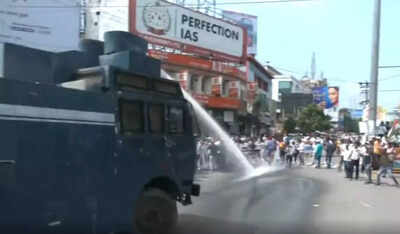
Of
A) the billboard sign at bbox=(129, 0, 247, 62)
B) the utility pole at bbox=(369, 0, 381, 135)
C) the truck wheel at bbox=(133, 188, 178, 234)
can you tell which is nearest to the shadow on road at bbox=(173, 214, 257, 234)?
the truck wheel at bbox=(133, 188, 178, 234)

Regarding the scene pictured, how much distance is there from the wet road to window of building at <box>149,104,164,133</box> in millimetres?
1948

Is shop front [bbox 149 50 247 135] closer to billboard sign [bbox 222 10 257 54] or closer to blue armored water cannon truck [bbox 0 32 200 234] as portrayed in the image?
billboard sign [bbox 222 10 257 54]

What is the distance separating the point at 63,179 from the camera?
591 centimetres

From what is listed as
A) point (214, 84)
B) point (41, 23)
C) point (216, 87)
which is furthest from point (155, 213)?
point (214, 84)

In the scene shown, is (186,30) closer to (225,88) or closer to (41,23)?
(225,88)

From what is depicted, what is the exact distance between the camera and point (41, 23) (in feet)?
80.1

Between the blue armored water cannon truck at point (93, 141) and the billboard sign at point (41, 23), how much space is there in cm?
1660

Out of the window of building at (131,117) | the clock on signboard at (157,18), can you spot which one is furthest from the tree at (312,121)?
the window of building at (131,117)

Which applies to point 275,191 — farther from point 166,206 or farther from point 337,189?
point 166,206

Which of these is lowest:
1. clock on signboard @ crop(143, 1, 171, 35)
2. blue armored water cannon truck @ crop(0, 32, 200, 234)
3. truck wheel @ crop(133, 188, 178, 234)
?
truck wheel @ crop(133, 188, 178, 234)

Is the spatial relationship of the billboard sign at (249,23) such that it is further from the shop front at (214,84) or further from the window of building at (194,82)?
the window of building at (194,82)

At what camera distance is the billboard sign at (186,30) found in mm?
31125

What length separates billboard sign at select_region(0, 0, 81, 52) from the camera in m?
22.8

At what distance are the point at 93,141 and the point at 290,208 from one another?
19.9 ft
